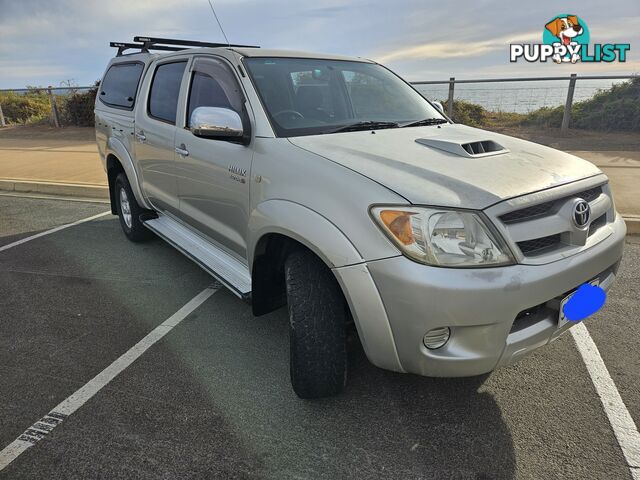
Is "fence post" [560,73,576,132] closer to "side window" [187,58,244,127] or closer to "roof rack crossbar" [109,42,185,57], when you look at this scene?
"roof rack crossbar" [109,42,185,57]

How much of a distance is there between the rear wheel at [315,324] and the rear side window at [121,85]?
3232 mm

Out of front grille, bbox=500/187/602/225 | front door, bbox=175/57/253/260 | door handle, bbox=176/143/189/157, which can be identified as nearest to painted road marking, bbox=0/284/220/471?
front door, bbox=175/57/253/260

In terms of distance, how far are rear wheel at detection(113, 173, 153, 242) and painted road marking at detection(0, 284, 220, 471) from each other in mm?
1696

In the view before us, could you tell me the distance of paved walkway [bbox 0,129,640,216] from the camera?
6488 mm

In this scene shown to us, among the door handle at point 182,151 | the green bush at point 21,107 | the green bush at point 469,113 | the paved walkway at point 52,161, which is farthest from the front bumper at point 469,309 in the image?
the green bush at point 21,107

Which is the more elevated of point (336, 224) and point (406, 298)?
point (336, 224)

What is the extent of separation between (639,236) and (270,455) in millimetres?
4838

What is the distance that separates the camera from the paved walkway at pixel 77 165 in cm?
649

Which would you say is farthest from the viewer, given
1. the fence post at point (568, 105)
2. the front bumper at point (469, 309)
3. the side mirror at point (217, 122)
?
the fence post at point (568, 105)

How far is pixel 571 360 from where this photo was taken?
9.54 feet

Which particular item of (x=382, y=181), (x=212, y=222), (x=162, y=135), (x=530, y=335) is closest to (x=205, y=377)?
(x=212, y=222)

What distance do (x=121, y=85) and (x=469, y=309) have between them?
180 inches

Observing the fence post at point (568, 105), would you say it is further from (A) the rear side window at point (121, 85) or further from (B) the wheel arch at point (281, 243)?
(B) the wheel arch at point (281, 243)

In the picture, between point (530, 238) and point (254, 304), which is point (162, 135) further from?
point (530, 238)
